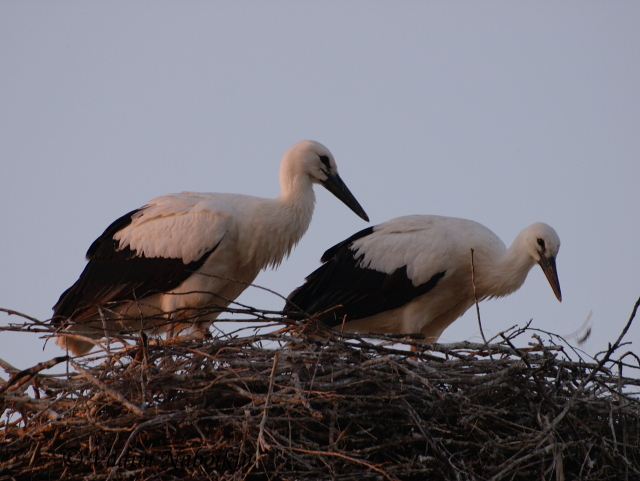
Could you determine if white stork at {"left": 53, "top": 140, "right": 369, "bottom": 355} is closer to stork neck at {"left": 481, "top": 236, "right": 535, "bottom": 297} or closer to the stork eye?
the stork eye

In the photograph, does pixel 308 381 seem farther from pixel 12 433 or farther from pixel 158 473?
pixel 12 433

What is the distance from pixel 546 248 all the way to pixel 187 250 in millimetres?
2609

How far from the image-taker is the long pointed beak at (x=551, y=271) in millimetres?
6895

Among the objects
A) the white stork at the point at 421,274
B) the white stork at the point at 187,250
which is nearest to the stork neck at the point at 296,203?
the white stork at the point at 187,250

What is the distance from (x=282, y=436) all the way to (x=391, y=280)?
253cm

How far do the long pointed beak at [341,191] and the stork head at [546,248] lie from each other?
1.29 meters

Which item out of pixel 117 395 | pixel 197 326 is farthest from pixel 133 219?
pixel 117 395

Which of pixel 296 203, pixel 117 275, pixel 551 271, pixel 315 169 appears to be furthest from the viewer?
pixel 315 169

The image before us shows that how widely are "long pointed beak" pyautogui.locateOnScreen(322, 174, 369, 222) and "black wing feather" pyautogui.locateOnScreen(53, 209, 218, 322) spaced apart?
1165mm

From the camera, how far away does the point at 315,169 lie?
23.1 ft

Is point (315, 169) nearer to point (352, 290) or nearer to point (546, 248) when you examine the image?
point (352, 290)

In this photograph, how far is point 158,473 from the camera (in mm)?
4719

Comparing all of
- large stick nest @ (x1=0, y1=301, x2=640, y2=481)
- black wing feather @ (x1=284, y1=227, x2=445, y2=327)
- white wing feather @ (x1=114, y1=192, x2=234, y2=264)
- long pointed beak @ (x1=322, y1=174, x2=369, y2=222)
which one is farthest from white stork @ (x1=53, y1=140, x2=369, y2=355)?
large stick nest @ (x1=0, y1=301, x2=640, y2=481)

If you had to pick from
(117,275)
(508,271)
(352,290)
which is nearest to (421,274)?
(352,290)
